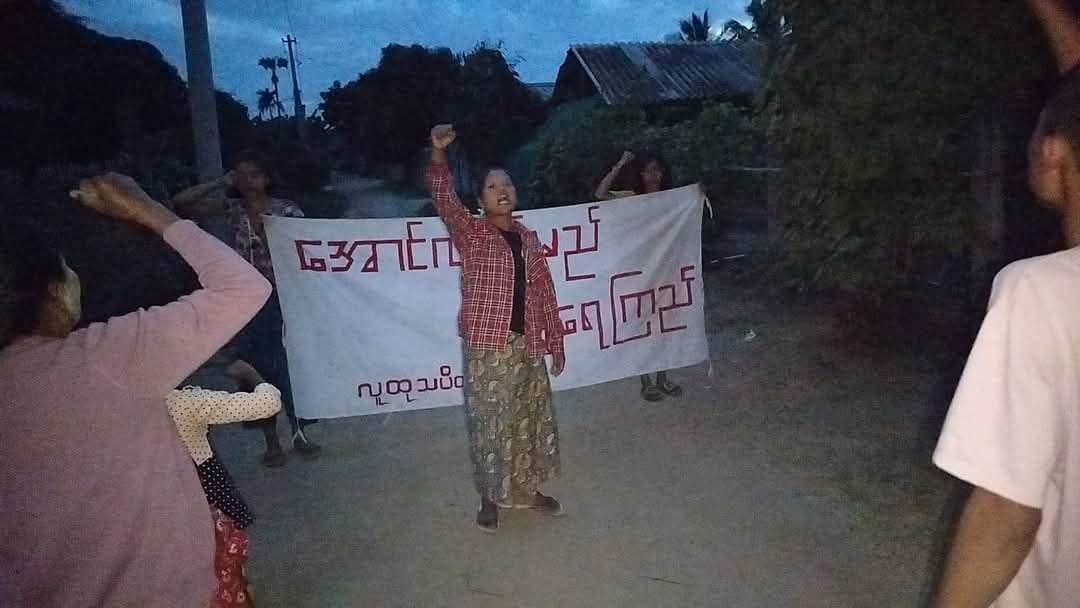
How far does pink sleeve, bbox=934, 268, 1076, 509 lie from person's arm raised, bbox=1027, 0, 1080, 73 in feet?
3.55

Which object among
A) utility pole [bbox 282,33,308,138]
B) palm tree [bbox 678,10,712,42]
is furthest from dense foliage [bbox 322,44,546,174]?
palm tree [bbox 678,10,712,42]

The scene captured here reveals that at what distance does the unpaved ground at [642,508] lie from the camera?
338 cm

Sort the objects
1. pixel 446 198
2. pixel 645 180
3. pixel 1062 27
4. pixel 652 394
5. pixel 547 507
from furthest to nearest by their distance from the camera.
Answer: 1. pixel 652 394
2. pixel 645 180
3. pixel 547 507
4. pixel 446 198
5. pixel 1062 27

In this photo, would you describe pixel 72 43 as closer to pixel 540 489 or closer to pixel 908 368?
pixel 540 489

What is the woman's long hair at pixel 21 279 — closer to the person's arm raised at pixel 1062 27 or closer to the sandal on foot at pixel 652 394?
the person's arm raised at pixel 1062 27

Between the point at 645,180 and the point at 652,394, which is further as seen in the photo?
the point at 652,394

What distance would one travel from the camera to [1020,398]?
1.20 metres

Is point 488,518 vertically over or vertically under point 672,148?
under

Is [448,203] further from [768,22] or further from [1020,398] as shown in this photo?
[768,22]

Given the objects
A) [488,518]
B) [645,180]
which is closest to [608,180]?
[645,180]

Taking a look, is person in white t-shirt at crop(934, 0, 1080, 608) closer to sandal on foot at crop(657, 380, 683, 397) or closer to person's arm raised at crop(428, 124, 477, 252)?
person's arm raised at crop(428, 124, 477, 252)

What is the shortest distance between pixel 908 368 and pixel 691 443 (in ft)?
7.22

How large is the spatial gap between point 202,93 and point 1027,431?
7620mm

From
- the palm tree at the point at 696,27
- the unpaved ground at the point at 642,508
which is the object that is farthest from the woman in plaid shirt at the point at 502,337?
the palm tree at the point at 696,27
